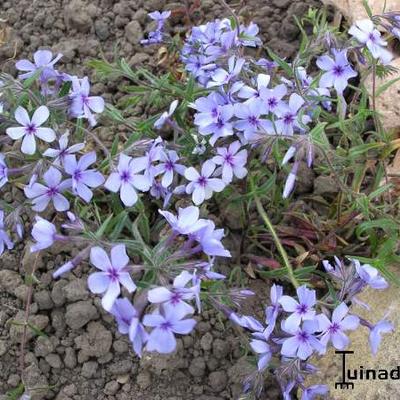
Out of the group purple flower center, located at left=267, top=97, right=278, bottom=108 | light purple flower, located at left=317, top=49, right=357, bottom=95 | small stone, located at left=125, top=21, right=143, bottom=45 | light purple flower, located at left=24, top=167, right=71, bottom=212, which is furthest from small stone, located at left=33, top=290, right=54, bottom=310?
small stone, located at left=125, top=21, right=143, bottom=45

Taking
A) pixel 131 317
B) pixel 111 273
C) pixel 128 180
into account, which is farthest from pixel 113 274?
pixel 128 180

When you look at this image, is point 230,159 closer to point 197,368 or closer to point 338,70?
point 338,70

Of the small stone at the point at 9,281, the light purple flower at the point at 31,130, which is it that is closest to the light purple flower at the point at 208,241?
the light purple flower at the point at 31,130

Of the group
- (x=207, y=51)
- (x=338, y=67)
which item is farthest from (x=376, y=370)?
(x=207, y=51)

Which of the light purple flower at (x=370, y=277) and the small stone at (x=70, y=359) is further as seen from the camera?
the small stone at (x=70, y=359)

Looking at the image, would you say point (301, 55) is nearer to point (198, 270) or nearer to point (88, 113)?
point (88, 113)

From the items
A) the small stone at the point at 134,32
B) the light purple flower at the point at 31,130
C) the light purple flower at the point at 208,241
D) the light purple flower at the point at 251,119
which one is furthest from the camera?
the small stone at the point at 134,32

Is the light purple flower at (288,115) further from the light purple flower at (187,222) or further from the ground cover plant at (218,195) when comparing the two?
the light purple flower at (187,222)
